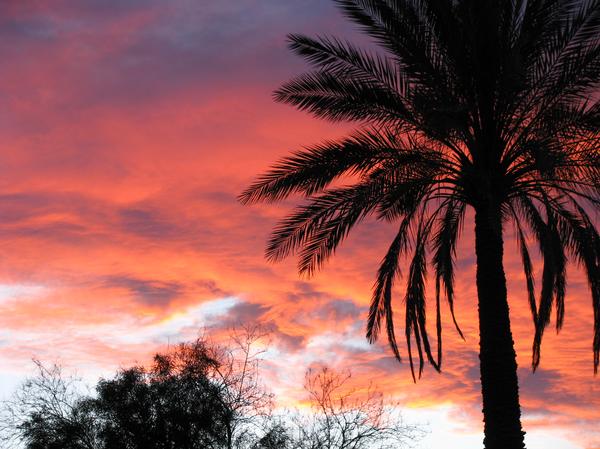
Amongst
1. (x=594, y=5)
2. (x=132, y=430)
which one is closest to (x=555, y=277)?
(x=594, y=5)

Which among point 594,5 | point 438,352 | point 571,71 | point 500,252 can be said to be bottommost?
point 438,352

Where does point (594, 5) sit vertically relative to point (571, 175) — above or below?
above

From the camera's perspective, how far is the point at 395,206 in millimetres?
16234

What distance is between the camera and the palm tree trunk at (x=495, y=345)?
13.8m

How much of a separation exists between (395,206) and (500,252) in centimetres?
241

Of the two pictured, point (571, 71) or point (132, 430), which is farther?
point (132, 430)

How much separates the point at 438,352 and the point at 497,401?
9.28 feet

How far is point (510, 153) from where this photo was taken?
14852mm

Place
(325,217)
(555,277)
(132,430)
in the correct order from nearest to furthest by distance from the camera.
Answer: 1. (325,217)
2. (555,277)
3. (132,430)

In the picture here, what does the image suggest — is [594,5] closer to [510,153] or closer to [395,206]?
[510,153]

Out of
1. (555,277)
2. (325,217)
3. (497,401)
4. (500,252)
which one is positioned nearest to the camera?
(497,401)

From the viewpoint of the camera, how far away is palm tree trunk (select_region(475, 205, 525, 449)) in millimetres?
13820

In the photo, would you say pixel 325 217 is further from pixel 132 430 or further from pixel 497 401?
pixel 132 430

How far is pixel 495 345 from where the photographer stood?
1424 cm
